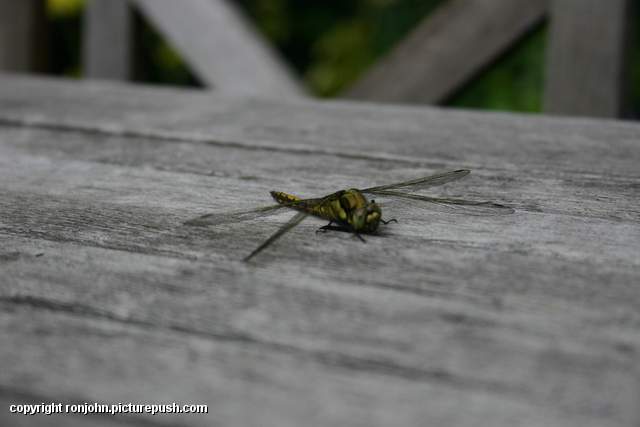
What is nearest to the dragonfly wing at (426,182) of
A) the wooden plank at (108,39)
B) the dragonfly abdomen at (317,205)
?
the dragonfly abdomen at (317,205)

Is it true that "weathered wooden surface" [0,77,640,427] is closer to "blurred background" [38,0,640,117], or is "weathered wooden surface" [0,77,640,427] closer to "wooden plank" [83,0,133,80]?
→ "blurred background" [38,0,640,117]

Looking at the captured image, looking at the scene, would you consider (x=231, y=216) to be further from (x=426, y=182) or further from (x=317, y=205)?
(x=426, y=182)

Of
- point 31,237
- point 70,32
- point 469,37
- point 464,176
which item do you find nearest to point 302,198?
point 464,176

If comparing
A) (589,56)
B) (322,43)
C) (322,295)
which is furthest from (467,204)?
(322,43)

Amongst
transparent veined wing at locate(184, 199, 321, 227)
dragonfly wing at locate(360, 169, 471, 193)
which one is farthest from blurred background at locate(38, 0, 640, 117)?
transparent veined wing at locate(184, 199, 321, 227)

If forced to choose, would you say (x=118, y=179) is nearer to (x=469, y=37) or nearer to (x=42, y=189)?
(x=42, y=189)
